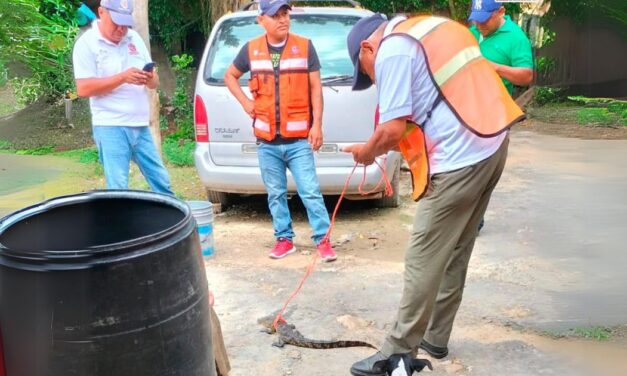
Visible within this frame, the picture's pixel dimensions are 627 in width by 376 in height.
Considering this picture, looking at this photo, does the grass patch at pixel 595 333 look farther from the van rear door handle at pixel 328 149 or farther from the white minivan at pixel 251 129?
the van rear door handle at pixel 328 149

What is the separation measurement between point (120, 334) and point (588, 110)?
536 inches

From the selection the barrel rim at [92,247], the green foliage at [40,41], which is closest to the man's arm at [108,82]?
the barrel rim at [92,247]

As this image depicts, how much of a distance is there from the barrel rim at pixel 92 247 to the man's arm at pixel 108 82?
7.42 feet

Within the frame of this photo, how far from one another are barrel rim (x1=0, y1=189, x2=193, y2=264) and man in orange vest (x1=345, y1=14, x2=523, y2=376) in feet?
3.81

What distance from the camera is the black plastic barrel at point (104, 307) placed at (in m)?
1.83

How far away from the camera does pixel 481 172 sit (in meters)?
3.06

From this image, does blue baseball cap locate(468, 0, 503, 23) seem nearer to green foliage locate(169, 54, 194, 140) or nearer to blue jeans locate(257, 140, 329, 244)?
blue jeans locate(257, 140, 329, 244)

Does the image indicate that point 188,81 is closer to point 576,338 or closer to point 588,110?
point 588,110

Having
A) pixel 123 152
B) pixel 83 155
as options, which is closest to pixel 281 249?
pixel 123 152

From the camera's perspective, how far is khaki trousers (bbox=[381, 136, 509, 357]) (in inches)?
120

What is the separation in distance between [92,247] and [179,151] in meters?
7.50

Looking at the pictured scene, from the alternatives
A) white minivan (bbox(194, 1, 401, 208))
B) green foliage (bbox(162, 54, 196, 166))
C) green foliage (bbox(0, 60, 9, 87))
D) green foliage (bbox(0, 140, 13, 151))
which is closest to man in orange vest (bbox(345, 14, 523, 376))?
white minivan (bbox(194, 1, 401, 208))

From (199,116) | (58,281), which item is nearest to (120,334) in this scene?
(58,281)

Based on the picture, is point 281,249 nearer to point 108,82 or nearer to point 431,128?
point 108,82
